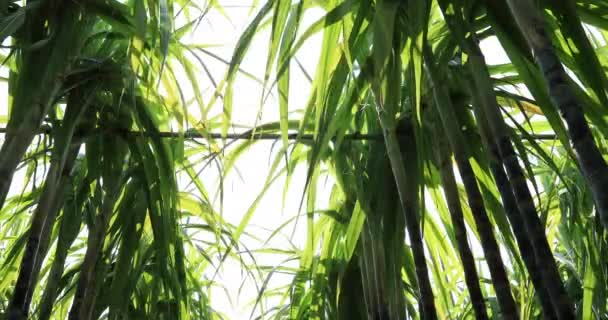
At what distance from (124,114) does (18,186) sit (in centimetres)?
65

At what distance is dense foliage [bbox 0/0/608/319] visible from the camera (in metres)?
0.85

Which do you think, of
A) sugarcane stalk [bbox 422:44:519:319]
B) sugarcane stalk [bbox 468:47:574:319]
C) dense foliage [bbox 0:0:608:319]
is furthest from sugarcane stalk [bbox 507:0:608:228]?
sugarcane stalk [bbox 422:44:519:319]

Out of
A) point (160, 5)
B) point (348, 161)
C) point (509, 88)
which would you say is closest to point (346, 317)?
point (348, 161)

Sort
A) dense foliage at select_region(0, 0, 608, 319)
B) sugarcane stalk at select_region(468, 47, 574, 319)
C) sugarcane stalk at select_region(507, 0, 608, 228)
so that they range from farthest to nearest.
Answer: dense foliage at select_region(0, 0, 608, 319) → sugarcane stalk at select_region(468, 47, 574, 319) → sugarcane stalk at select_region(507, 0, 608, 228)

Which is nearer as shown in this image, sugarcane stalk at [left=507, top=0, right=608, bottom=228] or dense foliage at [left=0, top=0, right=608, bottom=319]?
sugarcane stalk at [left=507, top=0, right=608, bottom=228]

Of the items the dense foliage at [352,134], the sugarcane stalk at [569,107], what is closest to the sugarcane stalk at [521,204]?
the dense foliage at [352,134]

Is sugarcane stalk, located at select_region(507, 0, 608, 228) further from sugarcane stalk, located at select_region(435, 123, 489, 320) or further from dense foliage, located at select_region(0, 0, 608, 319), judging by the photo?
sugarcane stalk, located at select_region(435, 123, 489, 320)

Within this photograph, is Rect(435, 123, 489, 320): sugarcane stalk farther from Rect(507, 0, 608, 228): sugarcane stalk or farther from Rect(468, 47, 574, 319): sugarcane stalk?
Rect(507, 0, 608, 228): sugarcane stalk

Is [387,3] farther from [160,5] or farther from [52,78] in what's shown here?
[52,78]

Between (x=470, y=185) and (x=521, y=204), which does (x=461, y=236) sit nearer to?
(x=470, y=185)

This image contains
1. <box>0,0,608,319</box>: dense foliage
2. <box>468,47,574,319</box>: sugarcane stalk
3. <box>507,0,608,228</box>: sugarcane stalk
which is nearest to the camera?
<box>507,0,608,228</box>: sugarcane stalk

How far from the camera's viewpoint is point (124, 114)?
131cm

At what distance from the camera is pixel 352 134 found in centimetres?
134

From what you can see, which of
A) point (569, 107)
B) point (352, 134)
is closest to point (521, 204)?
point (569, 107)
